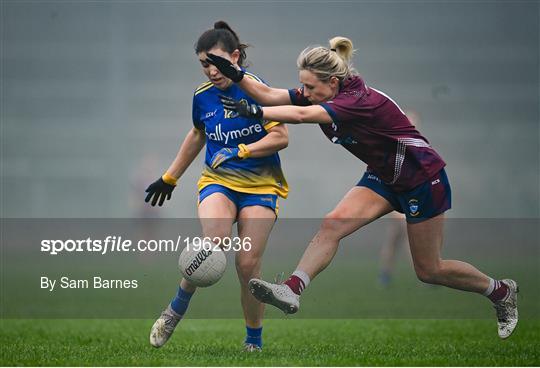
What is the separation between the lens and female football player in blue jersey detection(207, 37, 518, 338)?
5.46m

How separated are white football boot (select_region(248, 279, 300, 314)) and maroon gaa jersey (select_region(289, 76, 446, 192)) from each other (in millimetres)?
993

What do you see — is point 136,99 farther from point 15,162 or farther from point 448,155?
point 448,155

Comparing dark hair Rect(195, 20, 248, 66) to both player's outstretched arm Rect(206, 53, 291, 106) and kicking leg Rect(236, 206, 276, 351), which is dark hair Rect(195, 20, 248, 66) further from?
kicking leg Rect(236, 206, 276, 351)

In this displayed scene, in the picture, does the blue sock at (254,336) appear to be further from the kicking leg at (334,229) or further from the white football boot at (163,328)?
the kicking leg at (334,229)

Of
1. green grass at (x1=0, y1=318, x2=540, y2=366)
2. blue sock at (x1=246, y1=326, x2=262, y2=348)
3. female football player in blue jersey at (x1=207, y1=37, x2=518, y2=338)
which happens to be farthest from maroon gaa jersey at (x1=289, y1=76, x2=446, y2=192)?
blue sock at (x1=246, y1=326, x2=262, y2=348)

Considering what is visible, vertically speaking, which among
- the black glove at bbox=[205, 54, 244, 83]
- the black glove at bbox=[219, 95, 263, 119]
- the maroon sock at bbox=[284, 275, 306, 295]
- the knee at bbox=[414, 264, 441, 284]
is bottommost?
the knee at bbox=[414, 264, 441, 284]

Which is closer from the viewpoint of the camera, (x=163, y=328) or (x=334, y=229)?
(x=334, y=229)

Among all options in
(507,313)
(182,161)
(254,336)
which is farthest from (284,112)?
(507,313)

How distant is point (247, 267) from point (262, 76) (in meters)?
14.0

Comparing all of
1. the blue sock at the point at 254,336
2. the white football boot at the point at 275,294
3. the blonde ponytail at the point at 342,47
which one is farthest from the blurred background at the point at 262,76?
the white football boot at the point at 275,294

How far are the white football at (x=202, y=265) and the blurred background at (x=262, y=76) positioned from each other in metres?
13.7

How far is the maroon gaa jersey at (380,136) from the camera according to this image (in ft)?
18.4

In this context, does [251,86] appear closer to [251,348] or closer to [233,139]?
[233,139]

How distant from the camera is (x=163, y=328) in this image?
20.2 ft
